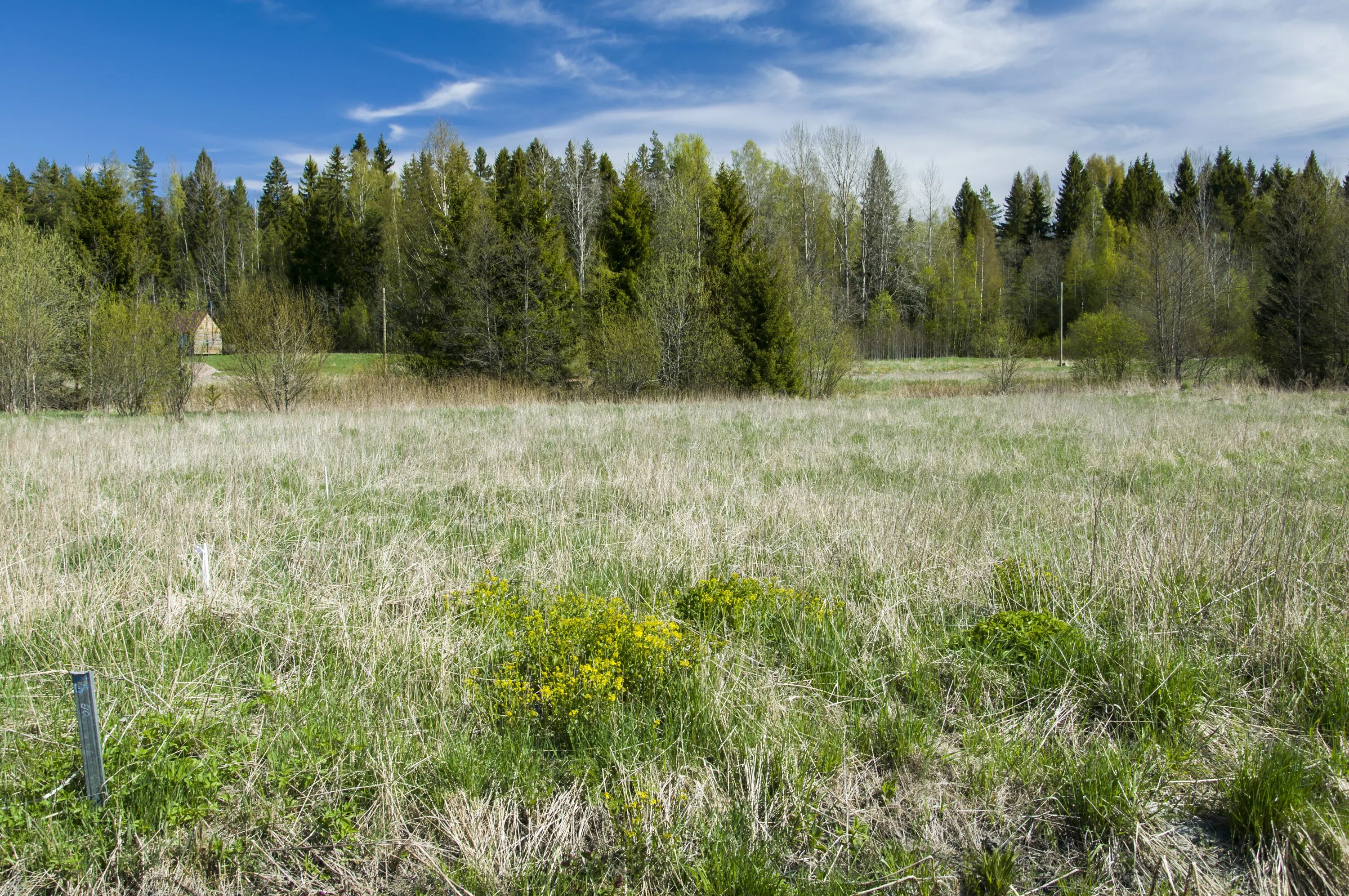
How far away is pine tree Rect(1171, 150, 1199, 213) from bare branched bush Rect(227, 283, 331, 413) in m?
60.2

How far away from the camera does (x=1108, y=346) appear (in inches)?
1063

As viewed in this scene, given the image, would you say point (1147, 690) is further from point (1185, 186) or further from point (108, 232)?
point (1185, 186)

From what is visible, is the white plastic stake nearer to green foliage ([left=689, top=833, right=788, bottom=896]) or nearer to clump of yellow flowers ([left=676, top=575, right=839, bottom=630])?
clump of yellow flowers ([left=676, top=575, right=839, bottom=630])

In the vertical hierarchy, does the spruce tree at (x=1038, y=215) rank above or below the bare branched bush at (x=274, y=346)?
above

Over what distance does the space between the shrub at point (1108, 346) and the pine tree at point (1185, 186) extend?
117 ft

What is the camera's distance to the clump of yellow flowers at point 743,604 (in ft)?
11.4

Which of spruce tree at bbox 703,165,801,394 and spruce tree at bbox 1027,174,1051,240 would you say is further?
spruce tree at bbox 1027,174,1051,240

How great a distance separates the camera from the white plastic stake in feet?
12.2

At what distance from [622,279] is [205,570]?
27291 millimetres

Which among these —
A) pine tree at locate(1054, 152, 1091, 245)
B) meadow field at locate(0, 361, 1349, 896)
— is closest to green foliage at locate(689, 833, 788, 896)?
meadow field at locate(0, 361, 1349, 896)

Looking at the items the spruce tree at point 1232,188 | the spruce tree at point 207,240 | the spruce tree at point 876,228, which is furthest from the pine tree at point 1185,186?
the spruce tree at point 207,240

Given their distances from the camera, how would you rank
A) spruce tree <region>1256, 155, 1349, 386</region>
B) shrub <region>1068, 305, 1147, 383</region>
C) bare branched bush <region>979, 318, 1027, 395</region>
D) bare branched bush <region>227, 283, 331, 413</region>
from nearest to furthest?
1. bare branched bush <region>227, 283, 331, 413</region>
2. spruce tree <region>1256, 155, 1349, 386</region>
3. bare branched bush <region>979, 318, 1027, 395</region>
4. shrub <region>1068, 305, 1147, 383</region>

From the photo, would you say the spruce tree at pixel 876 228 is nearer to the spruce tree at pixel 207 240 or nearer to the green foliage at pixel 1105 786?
the spruce tree at pixel 207 240

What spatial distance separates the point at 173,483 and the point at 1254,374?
30766 mm
